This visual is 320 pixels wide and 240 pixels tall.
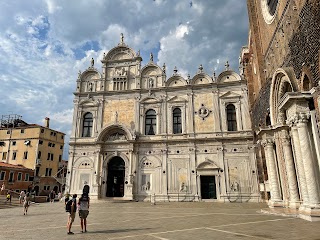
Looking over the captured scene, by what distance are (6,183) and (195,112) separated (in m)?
28.4

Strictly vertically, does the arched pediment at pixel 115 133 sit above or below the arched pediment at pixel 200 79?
below

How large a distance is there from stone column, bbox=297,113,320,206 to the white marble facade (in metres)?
12.3

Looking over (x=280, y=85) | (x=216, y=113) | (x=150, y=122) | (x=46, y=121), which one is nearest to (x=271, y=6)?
(x=280, y=85)

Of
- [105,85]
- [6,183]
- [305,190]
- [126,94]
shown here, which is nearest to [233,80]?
[126,94]

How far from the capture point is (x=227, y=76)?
2495 centimetres

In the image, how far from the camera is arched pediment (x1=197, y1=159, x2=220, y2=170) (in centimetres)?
2220

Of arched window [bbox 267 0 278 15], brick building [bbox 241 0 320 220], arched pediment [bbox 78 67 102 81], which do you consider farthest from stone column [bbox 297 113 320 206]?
arched pediment [bbox 78 67 102 81]

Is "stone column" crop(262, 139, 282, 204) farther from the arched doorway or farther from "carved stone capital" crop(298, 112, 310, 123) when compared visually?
the arched doorway

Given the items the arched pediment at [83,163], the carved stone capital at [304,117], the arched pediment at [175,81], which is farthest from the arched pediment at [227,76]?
the arched pediment at [83,163]

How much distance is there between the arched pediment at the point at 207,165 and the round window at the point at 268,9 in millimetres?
12748

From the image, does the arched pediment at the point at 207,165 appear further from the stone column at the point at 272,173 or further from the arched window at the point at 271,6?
the arched window at the point at 271,6

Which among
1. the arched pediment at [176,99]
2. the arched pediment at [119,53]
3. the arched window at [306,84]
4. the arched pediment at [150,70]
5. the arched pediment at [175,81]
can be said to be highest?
the arched pediment at [119,53]

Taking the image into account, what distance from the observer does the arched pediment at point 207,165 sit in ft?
72.8

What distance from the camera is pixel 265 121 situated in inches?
663
